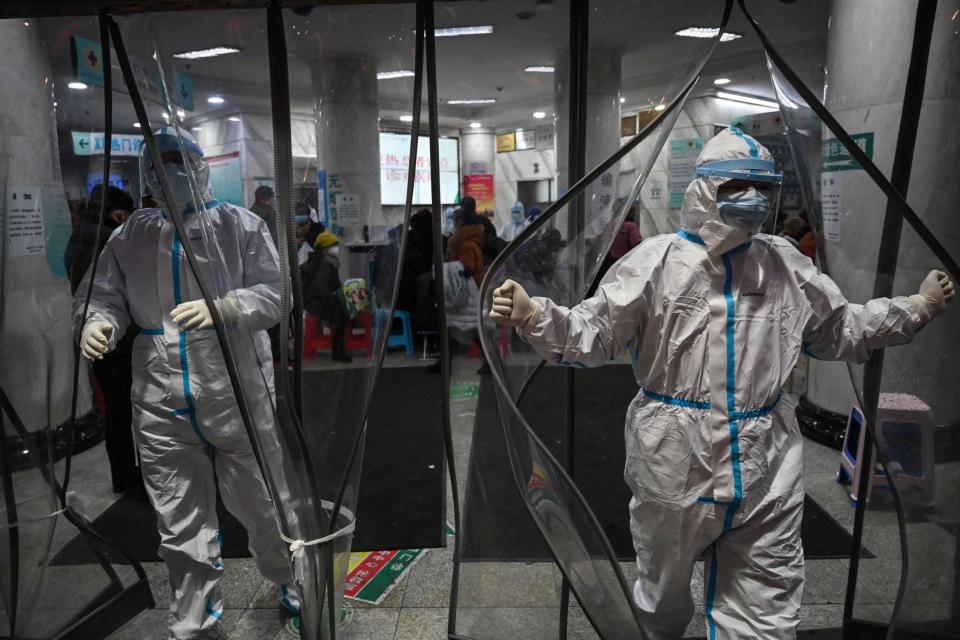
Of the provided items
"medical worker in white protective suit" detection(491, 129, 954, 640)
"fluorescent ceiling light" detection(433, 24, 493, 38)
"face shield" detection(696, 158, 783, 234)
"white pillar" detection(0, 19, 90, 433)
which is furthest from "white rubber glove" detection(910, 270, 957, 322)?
"white pillar" detection(0, 19, 90, 433)

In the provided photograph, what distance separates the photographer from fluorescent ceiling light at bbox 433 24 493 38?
5.66 ft

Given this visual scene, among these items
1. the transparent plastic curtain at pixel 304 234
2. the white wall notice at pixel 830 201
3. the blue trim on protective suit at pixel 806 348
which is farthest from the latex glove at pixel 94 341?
the white wall notice at pixel 830 201

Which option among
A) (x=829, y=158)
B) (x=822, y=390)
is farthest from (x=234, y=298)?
(x=822, y=390)

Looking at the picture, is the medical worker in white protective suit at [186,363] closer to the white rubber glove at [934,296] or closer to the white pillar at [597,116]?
the white pillar at [597,116]

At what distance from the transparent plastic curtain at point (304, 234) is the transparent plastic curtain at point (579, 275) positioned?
364 millimetres

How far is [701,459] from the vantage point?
146 cm

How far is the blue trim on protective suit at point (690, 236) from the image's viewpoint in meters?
1.52

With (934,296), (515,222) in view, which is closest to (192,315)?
(515,222)

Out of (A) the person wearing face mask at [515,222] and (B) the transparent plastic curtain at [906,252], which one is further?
(A) the person wearing face mask at [515,222]

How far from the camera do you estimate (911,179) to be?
1.63 metres

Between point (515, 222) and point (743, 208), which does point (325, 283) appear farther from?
point (743, 208)

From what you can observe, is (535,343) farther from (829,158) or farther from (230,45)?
(230,45)

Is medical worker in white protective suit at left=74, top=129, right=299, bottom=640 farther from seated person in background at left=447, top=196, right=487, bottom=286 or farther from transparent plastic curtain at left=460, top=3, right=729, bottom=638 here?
transparent plastic curtain at left=460, top=3, right=729, bottom=638

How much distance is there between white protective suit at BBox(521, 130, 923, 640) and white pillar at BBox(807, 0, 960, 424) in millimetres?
183
